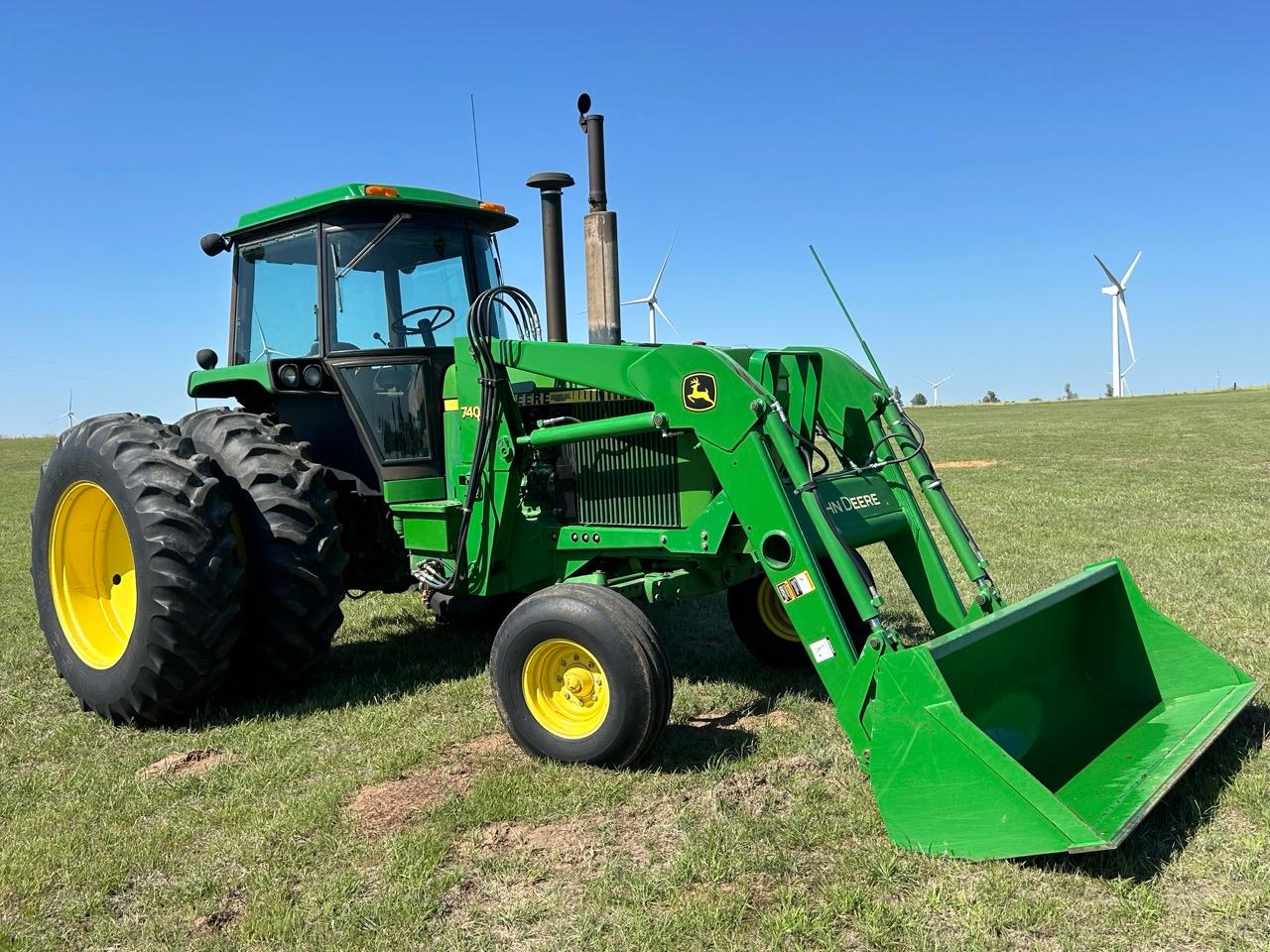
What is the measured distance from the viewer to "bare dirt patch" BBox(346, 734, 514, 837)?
4027mm

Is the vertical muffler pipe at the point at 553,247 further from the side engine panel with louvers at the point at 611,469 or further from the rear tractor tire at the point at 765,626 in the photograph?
the rear tractor tire at the point at 765,626

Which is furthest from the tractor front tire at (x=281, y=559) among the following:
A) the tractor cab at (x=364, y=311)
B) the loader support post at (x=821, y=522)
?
the loader support post at (x=821, y=522)

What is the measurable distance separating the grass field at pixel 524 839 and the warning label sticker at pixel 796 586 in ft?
2.52

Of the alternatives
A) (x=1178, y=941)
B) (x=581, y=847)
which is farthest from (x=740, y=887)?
(x=1178, y=941)

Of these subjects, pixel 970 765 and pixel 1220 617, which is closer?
pixel 970 765

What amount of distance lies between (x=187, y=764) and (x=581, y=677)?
6.23 ft

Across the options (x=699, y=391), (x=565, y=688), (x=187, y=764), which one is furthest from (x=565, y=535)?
(x=187, y=764)

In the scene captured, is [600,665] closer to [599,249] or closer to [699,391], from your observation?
[699,391]

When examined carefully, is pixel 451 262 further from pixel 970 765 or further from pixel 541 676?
pixel 970 765

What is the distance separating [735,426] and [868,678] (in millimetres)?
1168

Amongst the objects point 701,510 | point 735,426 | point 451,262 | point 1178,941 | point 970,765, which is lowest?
point 1178,941

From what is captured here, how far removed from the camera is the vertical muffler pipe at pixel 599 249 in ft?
18.8

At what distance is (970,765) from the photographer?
3.28m

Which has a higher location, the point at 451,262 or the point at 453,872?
the point at 451,262
